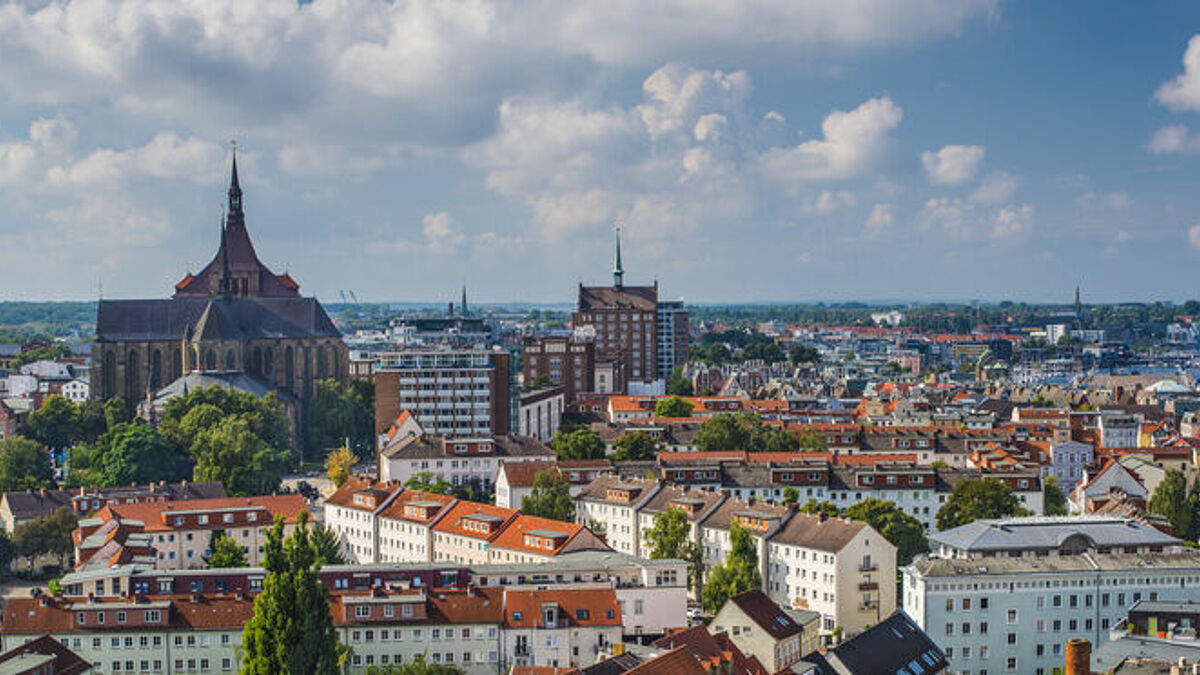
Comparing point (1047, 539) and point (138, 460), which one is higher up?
point (1047, 539)

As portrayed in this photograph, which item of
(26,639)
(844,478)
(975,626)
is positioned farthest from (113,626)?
(844,478)

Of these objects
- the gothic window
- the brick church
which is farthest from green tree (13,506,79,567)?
the gothic window

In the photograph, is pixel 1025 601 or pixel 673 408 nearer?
pixel 1025 601

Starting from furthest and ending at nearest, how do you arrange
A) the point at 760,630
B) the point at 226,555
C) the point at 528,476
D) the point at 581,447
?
the point at 581,447
the point at 528,476
the point at 226,555
the point at 760,630

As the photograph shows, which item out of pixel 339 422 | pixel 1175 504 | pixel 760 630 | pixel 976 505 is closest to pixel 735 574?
pixel 760 630

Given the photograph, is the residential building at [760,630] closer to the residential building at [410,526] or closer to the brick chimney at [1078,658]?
the brick chimney at [1078,658]

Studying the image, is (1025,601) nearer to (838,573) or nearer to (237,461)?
(838,573)

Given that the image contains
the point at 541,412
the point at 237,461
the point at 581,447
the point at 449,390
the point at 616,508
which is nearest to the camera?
the point at 616,508

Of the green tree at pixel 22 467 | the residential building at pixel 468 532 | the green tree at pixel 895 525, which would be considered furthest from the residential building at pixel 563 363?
the green tree at pixel 895 525

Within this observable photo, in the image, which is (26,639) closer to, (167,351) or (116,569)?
(116,569)
